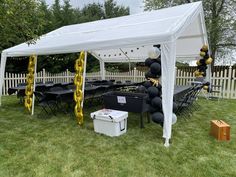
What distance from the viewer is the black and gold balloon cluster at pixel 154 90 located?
436cm

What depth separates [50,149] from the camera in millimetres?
3744

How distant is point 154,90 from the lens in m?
4.50

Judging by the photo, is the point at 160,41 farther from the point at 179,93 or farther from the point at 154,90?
the point at 179,93

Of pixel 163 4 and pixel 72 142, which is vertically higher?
pixel 163 4

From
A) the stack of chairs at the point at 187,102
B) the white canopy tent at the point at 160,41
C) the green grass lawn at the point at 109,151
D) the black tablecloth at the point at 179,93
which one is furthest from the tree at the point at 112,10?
the green grass lawn at the point at 109,151

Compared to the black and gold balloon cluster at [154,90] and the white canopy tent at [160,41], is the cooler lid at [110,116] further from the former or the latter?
the white canopy tent at [160,41]

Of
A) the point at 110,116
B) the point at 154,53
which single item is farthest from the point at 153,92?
the point at 110,116

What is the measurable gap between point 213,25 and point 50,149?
1355cm

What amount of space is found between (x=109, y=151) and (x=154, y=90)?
160cm

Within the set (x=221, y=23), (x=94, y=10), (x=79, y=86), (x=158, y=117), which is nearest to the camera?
(x=158, y=117)

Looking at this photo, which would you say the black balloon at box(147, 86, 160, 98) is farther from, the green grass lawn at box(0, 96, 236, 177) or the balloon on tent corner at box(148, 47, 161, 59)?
the green grass lawn at box(0, 96, 236, 177)

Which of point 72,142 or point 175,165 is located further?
point 72,142

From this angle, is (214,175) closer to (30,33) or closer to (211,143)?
(211,143)

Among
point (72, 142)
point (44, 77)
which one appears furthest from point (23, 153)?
point (44, 77)
